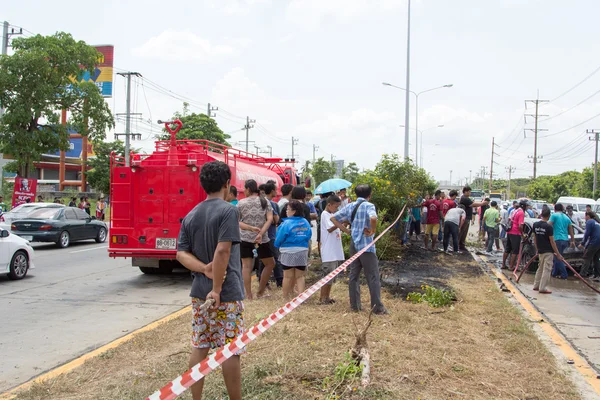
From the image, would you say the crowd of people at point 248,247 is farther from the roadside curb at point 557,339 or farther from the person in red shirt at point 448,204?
the person in red shirt at point 448,204

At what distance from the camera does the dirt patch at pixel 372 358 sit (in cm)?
425

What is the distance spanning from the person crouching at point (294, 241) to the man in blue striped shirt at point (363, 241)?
1.82 ft

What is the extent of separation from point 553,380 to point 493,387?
0.73m

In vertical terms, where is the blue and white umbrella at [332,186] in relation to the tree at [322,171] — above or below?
below

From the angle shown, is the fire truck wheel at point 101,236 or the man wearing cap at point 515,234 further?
the fire truck wheel at point 101,236

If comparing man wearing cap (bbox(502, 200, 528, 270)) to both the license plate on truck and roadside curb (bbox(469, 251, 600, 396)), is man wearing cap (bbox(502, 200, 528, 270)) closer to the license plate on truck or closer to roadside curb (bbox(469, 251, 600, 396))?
roadside curb (bbox(469, 251, 600, 396))

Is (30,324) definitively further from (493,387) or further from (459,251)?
(459,251)

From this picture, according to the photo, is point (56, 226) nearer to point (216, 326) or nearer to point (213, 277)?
point (216, 326)

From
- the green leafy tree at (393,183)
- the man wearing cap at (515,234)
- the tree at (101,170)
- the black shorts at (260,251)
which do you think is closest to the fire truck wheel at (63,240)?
the green leafy tree at (393,183)

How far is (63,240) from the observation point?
1783 centimetres

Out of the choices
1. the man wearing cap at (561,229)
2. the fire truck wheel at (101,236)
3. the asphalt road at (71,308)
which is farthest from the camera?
the fire truck wheel at (101,236)

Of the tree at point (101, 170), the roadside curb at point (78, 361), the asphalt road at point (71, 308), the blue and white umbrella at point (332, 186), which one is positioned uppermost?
the tree at point (101, 170)

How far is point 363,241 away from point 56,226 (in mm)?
13686

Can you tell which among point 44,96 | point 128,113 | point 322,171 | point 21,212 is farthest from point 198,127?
point 322,171
